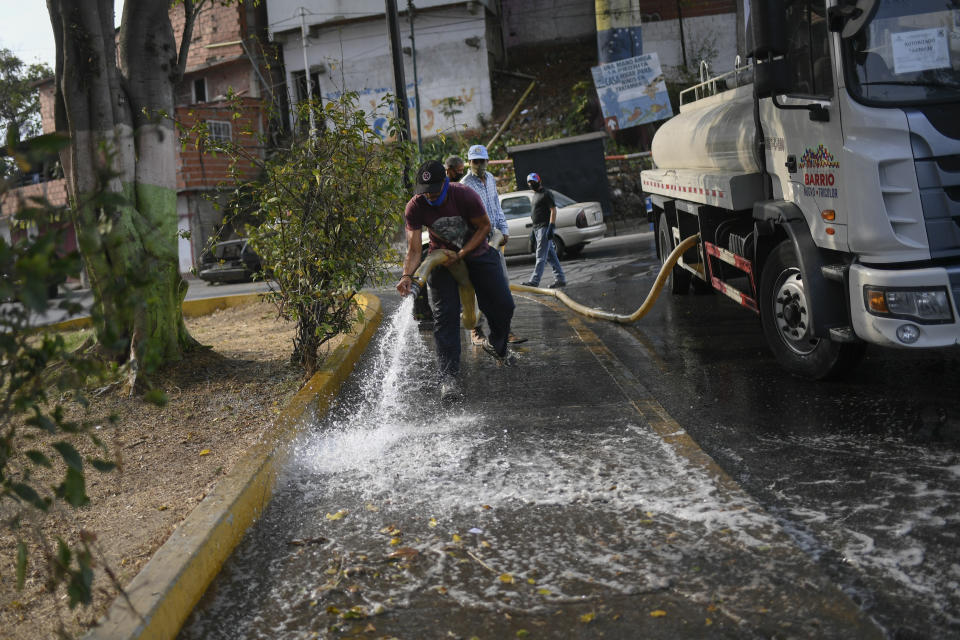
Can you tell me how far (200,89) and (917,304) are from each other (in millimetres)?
34029

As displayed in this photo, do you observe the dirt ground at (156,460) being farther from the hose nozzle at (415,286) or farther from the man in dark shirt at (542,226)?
the man in dark shirt at (542,226)

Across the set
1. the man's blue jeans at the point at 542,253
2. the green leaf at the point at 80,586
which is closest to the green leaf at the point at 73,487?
the green leaf at the point at 80,586

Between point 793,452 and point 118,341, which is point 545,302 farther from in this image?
point 118,341

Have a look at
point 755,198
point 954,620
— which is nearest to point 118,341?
point 954,620

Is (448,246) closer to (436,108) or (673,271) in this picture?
(673,271)

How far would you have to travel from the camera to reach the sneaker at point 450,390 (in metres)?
6.80

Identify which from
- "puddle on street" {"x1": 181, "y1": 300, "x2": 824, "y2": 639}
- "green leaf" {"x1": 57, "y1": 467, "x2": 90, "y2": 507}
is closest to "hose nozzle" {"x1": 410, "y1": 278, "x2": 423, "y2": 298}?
"puddle on street" {"x1": 181, "y1": 300, "x2": 824, "y2": 639}

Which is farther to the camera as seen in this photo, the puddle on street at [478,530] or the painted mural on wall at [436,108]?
the painted mural on wall at [436,108]

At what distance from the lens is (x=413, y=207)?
713 cm

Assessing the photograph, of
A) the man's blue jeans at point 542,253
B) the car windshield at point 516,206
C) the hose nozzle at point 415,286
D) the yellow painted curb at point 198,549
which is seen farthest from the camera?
the car windshield at point 516,206

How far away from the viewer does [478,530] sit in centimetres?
411

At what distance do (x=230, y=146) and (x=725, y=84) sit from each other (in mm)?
4732

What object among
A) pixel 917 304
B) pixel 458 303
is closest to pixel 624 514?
pixel 917 304

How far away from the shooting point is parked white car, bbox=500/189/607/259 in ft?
61.5
